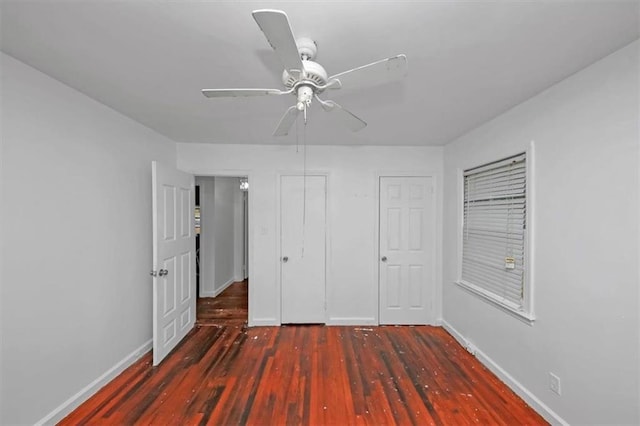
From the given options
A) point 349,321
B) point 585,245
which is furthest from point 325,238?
point 585,245

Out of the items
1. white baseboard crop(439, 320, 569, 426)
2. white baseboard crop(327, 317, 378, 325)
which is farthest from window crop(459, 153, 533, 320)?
white baseboard crop(327, 317, 378, 325)

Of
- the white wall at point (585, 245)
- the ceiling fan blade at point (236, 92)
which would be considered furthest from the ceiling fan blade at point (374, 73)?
the white wall at point (585, 245)

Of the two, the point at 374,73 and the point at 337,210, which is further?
the point at 337,210

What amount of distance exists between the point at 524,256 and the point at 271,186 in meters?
2.66

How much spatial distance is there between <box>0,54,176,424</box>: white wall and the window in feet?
11.0

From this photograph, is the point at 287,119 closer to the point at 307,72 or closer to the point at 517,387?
the point at 307,72

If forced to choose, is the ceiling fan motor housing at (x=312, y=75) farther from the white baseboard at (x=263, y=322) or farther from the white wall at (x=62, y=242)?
the white baseboard at (x=263, y=322)

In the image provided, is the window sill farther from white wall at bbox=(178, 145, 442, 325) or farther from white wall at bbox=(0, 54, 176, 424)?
white wall at bbox=(0, 54, 176, 424)

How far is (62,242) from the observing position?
1771 mm

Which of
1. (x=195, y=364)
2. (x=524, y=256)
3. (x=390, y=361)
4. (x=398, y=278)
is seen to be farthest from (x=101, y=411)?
(x=524, y=256)

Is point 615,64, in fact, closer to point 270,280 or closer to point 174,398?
point 270,280

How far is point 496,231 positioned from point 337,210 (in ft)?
5.60

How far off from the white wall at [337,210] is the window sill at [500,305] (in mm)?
574

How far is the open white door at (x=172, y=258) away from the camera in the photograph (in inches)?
94.2
